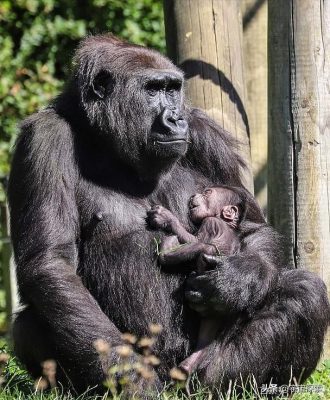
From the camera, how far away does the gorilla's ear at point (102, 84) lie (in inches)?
280

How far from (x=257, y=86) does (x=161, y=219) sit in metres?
4.00

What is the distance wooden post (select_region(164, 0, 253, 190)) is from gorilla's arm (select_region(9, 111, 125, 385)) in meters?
1.68

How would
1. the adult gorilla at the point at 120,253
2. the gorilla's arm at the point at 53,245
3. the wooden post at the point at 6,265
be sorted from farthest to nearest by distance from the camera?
1. the wooden post at the point at 6,265
2. the adult gorilla at the point at 120,253
3. the gorilla's arm at the point at 53,245

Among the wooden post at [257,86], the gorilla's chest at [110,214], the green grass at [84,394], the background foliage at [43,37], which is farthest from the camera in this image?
the background foliage at [43,37]

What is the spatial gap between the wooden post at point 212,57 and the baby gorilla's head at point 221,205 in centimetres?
89

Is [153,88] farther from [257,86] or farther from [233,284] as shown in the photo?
[257,86]

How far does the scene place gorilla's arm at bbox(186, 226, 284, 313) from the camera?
658 centimetres

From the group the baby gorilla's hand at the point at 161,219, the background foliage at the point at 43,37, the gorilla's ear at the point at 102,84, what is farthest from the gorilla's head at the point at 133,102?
the background foliage at the point at 43,37

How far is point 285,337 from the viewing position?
6.69 meters

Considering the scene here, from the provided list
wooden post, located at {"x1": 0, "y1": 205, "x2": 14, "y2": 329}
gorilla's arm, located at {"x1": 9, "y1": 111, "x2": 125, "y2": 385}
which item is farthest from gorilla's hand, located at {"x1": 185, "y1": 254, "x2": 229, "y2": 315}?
wooden post, located at {"x1": 0, "y1": 205, "x2": 14, "y2": 329}

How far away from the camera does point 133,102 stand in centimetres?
708

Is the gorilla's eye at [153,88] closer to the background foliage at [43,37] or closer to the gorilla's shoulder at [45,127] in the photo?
the gorilla's shoulder at [45,127]

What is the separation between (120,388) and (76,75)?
2379mm

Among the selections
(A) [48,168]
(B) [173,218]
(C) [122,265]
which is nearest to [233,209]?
(B) [173,218]
